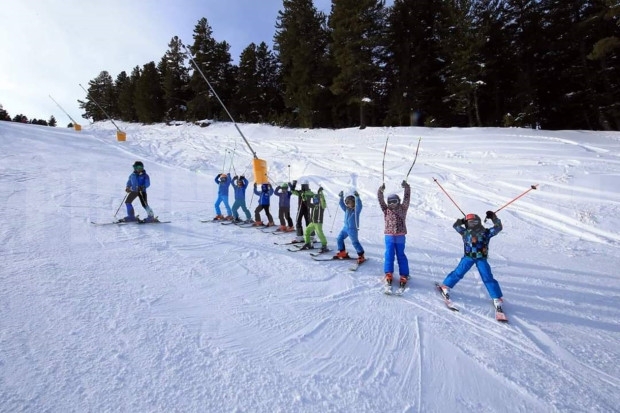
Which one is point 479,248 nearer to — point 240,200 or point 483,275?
point 483,275

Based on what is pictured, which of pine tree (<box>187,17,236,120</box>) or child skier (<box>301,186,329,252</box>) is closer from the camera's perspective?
child skier (<box>301,186,329,252</box>)

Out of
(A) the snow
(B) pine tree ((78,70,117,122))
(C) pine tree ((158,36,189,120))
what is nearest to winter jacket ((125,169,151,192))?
(A) the snow

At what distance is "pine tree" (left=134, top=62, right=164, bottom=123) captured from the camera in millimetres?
39031

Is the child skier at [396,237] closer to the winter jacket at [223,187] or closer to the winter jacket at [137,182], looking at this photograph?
the winter jacket at [223,187]

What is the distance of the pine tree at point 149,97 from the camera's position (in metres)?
39.0

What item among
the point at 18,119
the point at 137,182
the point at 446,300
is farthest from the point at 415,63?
the point at 18,119

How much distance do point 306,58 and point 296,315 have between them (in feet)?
83.9

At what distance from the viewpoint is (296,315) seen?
4.30 metres

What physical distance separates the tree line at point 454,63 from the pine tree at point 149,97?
18.3 meters

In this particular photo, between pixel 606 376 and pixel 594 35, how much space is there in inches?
988

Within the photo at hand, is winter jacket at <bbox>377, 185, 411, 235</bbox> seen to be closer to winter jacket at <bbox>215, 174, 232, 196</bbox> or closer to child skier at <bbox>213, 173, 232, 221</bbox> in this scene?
child skier at <bbox>213, 173, 232, 221</bbox>

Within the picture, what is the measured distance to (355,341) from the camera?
382 cm

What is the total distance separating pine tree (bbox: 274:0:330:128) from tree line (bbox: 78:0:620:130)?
82 millimetres

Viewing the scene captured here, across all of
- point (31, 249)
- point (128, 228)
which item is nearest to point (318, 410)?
point (31, 249)
